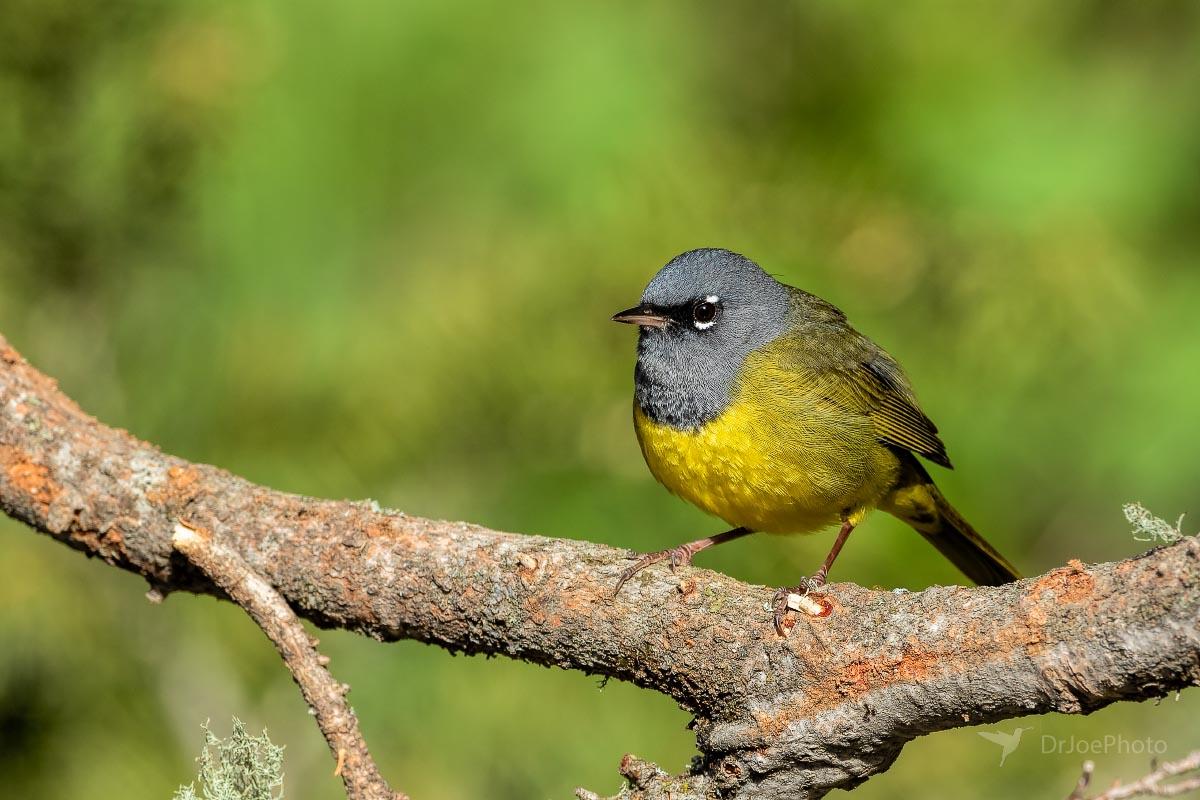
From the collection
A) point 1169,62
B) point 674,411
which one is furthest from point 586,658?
point 1169,62

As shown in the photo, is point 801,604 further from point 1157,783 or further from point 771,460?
point 771,460

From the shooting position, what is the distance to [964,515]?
14.3 ft

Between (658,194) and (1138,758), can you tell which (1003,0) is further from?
(1138,758)

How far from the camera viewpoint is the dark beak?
4.13 meters

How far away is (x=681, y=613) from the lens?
9.46 ft

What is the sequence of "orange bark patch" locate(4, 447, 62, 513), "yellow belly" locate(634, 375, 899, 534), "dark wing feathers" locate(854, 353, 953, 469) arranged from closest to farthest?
"orange bark patch" locate(4, 447, 62, 513) < "yellow belly" locate(634, 375, 899, 534) < "dark wing feathers" locate(854, 353, 953, 469)

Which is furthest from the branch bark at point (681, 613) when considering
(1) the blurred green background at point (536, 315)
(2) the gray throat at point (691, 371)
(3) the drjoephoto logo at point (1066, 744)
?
(3) the drjoephoto logo at point (1066, 744)

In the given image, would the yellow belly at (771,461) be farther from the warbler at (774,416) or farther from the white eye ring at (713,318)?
the white eye ring at (713,318)

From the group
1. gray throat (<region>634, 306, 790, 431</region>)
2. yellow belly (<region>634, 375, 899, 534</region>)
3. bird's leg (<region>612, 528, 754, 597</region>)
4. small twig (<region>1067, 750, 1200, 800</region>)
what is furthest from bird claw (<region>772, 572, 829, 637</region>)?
gray throat (<region>634, 306, 790, 431</region>)

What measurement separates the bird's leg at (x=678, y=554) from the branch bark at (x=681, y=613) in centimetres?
3

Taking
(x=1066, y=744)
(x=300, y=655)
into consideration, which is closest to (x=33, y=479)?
(x=300, y=655)

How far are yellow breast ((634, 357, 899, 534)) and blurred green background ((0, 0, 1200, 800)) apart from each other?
35cm

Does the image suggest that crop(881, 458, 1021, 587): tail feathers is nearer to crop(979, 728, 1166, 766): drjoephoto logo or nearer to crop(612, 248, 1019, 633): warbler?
crop(612, 248, 1019, 633): warbler

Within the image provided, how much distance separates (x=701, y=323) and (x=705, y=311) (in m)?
0.04
